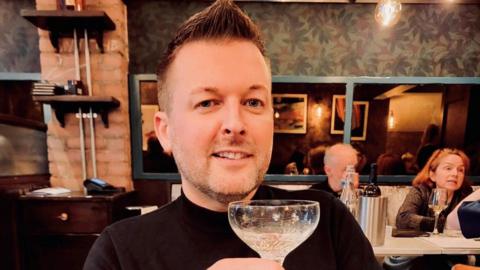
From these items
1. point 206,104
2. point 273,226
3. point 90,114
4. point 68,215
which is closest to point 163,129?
point 206,104

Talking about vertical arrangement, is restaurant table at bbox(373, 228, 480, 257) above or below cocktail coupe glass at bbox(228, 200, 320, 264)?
below

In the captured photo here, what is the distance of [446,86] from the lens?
3.09 m

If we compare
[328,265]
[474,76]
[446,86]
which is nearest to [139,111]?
[328,265]

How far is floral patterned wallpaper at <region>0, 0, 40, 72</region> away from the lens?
9.79 ft

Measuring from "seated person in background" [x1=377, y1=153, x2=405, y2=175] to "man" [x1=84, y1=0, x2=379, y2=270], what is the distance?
249cm

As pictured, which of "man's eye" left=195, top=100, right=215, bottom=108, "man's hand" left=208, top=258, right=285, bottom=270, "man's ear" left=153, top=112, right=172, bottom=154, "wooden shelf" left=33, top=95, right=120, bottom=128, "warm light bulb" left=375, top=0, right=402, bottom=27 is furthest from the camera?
"wooden shelf" left=33, top=95, right=120, bottom=128

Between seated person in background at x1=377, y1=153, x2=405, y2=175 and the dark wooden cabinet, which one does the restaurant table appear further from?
the dark wooden cabinet

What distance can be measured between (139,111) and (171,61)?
88.3 inches

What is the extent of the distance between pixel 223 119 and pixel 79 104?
243cm

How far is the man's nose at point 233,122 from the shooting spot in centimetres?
73

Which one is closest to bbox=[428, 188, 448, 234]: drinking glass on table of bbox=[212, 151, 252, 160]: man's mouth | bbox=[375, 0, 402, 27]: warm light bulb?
bbox=[375, 0, 402, 27]: warm light bulb

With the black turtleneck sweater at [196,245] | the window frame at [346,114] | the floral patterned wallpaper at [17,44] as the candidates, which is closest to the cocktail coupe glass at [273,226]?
the black turtleneck sweater at [196,245]

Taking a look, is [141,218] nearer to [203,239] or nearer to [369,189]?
[203,239]

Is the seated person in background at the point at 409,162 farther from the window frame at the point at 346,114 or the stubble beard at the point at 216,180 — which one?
the stubble beard at the point at 216,180
